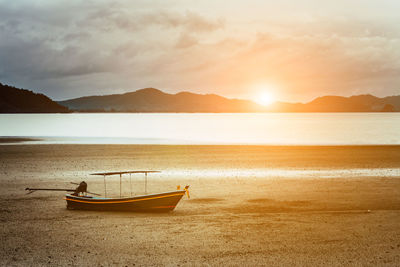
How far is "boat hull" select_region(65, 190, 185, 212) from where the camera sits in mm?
16031

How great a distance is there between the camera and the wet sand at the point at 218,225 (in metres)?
11.6

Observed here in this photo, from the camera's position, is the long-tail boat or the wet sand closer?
the wet sand

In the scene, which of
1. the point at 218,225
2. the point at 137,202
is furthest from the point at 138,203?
the point at 218,225

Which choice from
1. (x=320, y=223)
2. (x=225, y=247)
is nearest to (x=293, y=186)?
(x=320, y=223)

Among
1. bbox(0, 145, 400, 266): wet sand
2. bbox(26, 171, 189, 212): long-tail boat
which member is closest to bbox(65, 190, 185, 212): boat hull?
bbox(26, 171, 189, 212): long-tail boat

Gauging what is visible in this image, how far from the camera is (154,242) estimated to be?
12.8 metres

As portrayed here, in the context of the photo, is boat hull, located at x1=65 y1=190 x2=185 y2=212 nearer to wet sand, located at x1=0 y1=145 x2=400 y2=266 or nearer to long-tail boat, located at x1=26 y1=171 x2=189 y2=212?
long-tail boat, located at x1=26 y1=171 x2=189 y2=212

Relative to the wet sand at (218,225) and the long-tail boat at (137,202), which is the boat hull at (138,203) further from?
the wet sand at (218,225)

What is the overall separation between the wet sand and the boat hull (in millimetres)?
332

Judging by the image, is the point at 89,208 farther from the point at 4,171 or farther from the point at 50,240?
the point at 4,171

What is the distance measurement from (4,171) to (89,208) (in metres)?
12.7

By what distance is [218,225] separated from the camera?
47.2 feet

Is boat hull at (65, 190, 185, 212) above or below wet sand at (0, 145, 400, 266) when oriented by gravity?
above

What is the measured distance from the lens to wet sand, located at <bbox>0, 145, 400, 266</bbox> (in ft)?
38.0
